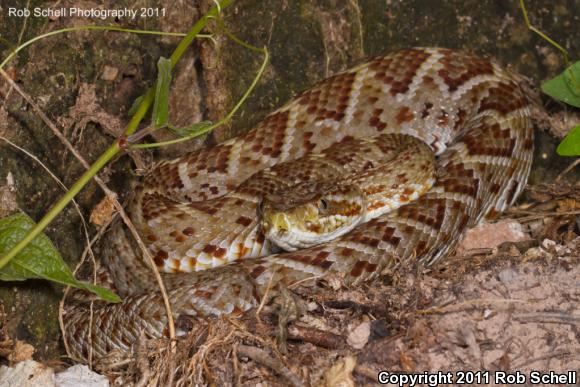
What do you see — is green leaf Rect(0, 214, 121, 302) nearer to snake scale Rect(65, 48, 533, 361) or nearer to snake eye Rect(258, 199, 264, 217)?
snake scale Rect(65, 48, 533, 361)

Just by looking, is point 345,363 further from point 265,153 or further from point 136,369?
point 265,153

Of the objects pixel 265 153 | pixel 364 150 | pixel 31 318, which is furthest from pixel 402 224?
pixel 31 318

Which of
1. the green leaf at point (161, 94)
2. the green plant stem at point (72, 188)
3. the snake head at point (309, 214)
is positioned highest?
the green leaf at point (161, 94)

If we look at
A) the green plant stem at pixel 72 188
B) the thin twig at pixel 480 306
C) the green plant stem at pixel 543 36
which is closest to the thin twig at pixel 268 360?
the thin twig at pixel 480 306

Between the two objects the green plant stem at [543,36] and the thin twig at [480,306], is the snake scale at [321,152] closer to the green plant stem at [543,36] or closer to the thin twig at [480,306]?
the green plant stem at [543,36]

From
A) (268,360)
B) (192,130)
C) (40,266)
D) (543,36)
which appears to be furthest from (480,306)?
(543,36)
